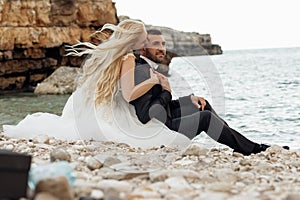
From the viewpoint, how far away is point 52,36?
2400cm

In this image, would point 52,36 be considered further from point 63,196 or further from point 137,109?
point 63,196

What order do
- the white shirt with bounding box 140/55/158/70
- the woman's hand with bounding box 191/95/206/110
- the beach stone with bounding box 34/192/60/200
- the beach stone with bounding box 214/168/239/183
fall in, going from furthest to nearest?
the woman's hand with bounding box 191/95/206/110
the white shirt with bounding box 140/55/158/70
the beach stone with bounding box 214/168/239/183
the beach stone with bounding box 34/192/60/200

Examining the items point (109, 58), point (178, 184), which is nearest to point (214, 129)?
point (109, 58)

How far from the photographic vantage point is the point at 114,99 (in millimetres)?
6035

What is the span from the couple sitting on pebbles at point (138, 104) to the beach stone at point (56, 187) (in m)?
3.00

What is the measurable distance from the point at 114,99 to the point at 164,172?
2.47m

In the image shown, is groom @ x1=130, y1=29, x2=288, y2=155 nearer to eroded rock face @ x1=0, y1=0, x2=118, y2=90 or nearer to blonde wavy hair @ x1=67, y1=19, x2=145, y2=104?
blonde wavy hair @ x1=67, y1=19, x2=145, y2=104

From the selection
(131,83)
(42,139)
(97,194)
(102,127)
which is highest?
(131,83)

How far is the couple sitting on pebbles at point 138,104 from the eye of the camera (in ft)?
19.1

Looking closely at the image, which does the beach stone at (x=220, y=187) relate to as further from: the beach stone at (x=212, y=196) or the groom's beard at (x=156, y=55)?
the groom's beard at (x=156, y=55)

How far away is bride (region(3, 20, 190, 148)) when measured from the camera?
5836 millimetres

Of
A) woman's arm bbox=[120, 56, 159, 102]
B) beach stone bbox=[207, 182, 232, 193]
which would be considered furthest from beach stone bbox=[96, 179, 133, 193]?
woman's arm bbox=[120, 56, 159, 102]

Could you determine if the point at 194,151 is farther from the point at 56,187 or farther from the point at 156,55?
the point at 56,187

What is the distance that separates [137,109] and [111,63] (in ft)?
2.23
